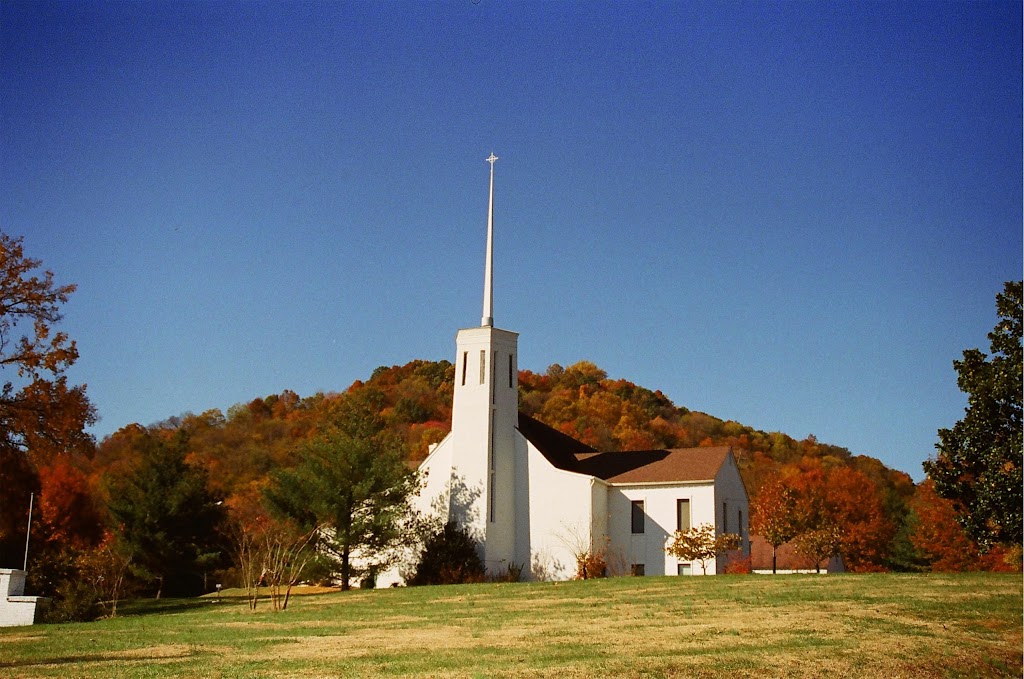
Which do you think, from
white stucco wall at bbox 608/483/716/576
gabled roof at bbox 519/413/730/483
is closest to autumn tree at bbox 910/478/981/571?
gabled roof at bbox 519/413/730/483

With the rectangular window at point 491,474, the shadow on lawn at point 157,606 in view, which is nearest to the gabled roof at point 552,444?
the rectangular window at point 491,474

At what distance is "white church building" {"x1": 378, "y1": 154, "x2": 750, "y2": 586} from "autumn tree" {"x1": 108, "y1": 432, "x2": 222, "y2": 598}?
27.7ft

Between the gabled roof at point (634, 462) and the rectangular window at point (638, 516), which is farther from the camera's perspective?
the gabled roof at point (634, 462)

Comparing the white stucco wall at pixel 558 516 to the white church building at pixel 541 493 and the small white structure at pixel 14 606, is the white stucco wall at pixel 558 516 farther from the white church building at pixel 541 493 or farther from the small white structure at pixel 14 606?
the small white structure at pixel 14 606

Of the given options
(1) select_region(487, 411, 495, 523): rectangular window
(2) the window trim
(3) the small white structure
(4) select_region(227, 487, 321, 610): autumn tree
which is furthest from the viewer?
(2) the window trim

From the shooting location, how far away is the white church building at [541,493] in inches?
1714

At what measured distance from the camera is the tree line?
21.2m

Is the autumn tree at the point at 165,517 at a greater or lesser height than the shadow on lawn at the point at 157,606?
greater

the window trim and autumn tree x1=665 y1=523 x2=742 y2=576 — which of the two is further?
the window trim

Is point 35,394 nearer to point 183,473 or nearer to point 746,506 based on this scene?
point 183,473

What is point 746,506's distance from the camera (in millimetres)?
47375

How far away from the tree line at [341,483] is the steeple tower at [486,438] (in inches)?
75.0

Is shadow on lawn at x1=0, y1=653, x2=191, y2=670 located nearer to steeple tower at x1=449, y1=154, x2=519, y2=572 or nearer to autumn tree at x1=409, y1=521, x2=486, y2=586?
autumn tree at x1=409, y1=521, x2=486, y2=586

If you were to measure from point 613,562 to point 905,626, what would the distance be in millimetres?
24012
